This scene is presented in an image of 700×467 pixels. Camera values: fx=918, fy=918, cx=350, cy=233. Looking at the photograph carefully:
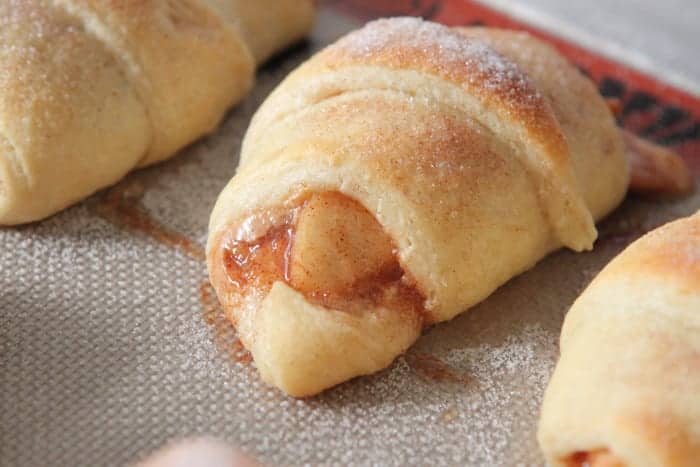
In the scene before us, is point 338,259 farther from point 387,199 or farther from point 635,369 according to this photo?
point 635,369

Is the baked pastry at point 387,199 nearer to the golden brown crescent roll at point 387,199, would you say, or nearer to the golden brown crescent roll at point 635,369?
the golden brown crescent roll at point 387,199

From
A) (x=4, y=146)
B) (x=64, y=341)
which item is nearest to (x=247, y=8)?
(x=4, y=146)

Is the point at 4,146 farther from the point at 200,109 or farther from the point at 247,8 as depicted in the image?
the point at 247,8

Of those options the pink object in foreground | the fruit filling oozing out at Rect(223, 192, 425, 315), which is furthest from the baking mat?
the fruit filling oozing out at Rect(223, 192, 425, 315)

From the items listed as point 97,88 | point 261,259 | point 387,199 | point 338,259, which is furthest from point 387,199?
point 97,88

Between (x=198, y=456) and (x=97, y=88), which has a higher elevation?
(x=97, y=88)

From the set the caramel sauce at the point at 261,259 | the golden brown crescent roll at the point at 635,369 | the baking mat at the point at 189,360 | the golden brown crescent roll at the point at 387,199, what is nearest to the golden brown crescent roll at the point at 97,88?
the baking mat at the point at 189,360

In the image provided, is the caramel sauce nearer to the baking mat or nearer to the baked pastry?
the baked pastry
